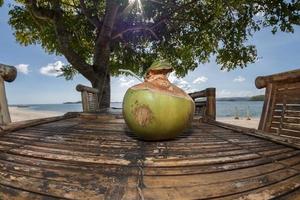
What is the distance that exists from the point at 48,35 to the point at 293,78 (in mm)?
9483

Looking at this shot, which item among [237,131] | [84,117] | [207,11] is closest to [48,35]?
[207,11]

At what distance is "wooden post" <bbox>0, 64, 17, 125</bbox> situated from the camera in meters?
2.34

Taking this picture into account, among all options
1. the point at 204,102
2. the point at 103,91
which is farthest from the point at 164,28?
the point at 204,102

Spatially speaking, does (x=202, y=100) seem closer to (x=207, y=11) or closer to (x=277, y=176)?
(x=277, y=176)

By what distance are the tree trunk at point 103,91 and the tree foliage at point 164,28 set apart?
96 cm

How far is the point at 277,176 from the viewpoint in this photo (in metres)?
1.36

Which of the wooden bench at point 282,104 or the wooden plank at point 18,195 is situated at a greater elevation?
the wooden bench at point 282,104

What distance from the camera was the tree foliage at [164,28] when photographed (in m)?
10.2

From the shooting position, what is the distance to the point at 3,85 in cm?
242

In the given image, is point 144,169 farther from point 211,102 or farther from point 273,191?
point 211,102

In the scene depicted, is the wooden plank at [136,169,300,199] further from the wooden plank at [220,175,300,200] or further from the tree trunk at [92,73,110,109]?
the tree trunk at [92,73,110,109]

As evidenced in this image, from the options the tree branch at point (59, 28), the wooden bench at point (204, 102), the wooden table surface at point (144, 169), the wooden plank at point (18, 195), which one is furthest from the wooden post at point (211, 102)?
the tree branch at point (59, 28)

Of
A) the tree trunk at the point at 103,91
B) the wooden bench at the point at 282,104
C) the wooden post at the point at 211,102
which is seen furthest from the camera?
the tree trunk at the point at 103,91

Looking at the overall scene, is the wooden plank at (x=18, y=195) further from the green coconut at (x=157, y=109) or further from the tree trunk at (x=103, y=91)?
the tree trunk at (x=103, y=91)
